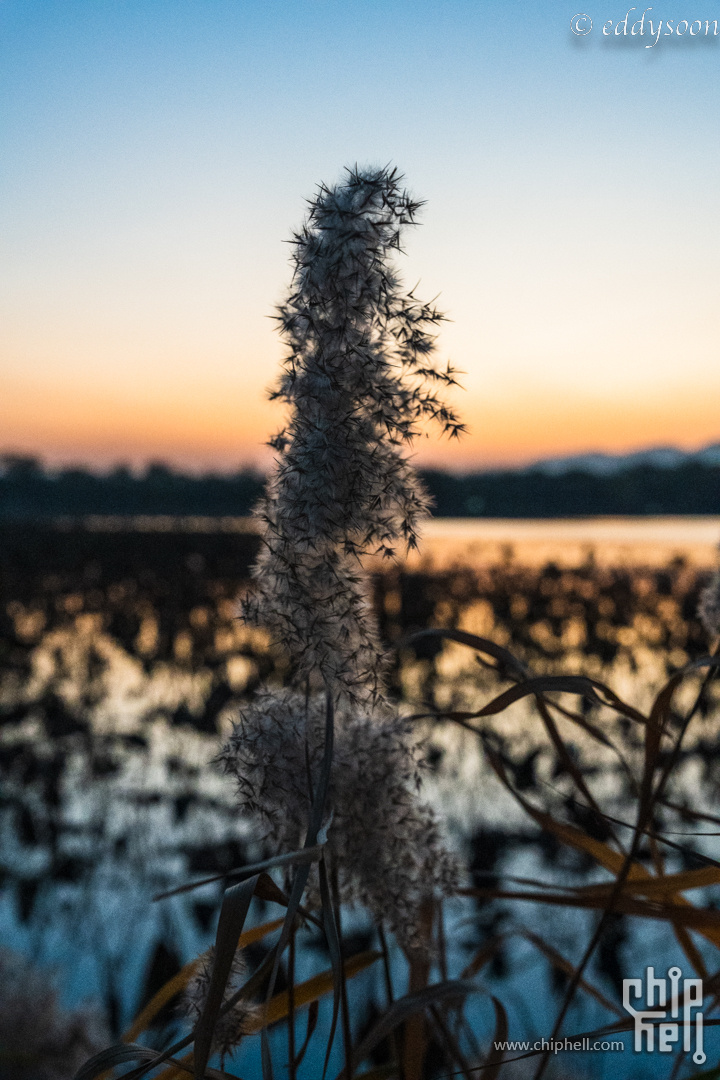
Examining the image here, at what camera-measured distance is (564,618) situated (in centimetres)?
759

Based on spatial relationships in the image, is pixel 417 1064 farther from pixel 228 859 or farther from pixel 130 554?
pixel 130 554

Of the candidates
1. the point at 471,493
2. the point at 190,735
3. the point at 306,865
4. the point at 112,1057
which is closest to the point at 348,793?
the point at 306,865

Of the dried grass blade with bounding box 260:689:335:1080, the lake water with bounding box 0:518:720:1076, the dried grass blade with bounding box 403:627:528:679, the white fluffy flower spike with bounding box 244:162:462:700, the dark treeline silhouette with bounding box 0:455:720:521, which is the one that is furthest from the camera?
the dark treeline silhouette with bounding box 0:455:720:521

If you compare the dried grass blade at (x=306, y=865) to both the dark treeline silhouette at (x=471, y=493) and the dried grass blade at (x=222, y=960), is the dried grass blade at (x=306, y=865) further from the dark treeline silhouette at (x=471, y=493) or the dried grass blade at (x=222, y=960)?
the dark treeline silhouette at (x=471, y=493)

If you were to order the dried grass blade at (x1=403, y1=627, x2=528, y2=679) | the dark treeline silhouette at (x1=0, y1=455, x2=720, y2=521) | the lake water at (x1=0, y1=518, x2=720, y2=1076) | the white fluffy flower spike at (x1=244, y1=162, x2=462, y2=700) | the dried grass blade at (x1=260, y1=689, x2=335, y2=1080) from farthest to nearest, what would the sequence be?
the dark treeline silhouette at (x1=0, y1=455, x2=720, y2=521) < the lake water at (x1=0, y1=518, x2=720, y2=1076) < the dried grass blade at (x1=403, y1=627, x2=528, y2=679) < the white fluffy flower spike at (x1=244, y1=162, x2=462, y2=700) < the dried grass blade at (x1=260, y1=689, x2=335, y2=1080)

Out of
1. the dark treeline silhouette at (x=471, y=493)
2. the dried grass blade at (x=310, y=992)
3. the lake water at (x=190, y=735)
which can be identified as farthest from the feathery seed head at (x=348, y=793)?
the dark treeline silhouette at (x=471, y=493)

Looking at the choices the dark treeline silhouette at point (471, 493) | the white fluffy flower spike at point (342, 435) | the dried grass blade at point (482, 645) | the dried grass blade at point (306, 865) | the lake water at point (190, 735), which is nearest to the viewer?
the dried grass blade at point (306, 865)

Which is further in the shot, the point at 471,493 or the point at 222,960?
the point at 471,493

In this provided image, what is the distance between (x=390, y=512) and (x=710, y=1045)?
2.39 m

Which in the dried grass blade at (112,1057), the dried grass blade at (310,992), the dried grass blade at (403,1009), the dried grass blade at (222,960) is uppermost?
the dried grass blade at (222,960)

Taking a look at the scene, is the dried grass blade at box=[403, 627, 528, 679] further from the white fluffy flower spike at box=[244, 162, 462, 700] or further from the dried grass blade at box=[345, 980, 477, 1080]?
the dried grass blade at box=[345, 980, 477, 1080]

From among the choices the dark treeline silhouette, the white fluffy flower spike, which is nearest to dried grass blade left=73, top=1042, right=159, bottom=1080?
the white fluffy flower spike

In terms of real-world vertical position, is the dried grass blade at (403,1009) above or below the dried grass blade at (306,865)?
below

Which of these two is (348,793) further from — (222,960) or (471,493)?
(471,493)
